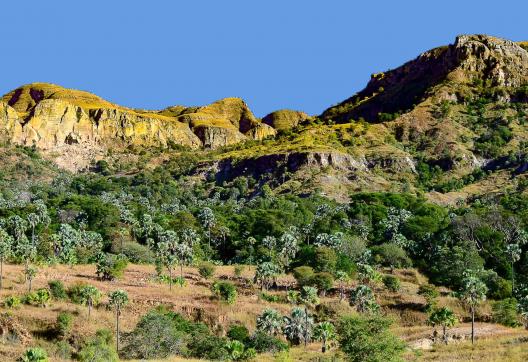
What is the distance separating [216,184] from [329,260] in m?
95.2

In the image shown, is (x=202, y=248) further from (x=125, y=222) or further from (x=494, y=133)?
(x=494, y=133)

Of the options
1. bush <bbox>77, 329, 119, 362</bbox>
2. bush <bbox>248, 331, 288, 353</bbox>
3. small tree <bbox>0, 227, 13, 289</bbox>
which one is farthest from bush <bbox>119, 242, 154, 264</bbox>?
bush <bbox>77, 329, 119, 362</bbox>

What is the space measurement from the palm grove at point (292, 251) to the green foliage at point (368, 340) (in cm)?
8

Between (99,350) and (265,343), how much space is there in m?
21.1

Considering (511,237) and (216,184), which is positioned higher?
(216,184)

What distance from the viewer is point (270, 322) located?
78.2m

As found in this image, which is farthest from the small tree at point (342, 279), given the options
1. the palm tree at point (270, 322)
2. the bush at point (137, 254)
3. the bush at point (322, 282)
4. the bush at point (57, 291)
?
the bush at point (57, 291)

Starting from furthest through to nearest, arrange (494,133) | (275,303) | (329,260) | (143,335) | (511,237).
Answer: (494,133) → (511,237) → (329,260) → (275,303) → (143,335)

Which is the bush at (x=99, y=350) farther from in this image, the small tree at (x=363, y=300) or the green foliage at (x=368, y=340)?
the small tree at (x=363, y=300)

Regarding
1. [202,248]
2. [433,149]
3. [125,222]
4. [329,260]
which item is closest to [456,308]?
[329,260]

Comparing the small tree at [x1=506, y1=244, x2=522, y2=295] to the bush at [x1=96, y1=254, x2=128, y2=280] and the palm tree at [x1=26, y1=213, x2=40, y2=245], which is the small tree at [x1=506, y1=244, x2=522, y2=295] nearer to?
the bush at [x1=96, y1=254, x2=128, y2=280]

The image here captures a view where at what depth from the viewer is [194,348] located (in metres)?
69.9

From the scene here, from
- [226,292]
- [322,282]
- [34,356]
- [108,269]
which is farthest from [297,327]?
[34,356]

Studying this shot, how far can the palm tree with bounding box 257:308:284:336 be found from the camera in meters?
78.1
